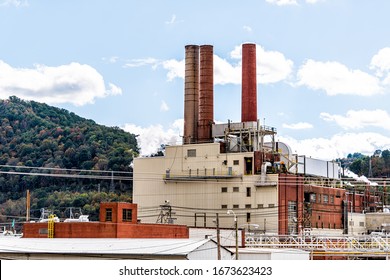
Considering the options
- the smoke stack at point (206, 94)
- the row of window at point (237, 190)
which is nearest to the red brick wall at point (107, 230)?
the row of window at point (237, 190)

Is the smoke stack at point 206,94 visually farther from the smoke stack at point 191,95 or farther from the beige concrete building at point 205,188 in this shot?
the beige concrete building at point 205,188

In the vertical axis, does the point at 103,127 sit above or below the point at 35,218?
above

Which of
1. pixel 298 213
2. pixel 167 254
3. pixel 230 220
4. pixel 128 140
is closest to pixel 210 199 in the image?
pixel 230 220

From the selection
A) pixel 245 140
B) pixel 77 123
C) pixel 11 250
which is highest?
pixel 77 123

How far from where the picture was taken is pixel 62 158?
164125mm

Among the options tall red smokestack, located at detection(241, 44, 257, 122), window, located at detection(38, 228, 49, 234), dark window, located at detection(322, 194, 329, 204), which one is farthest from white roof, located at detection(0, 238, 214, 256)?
dark window, located at detection(322, 194, 329, 204)

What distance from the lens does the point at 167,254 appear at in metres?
47.2

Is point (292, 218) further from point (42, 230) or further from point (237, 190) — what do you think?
point (42, 230)

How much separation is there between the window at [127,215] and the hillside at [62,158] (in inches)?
2902

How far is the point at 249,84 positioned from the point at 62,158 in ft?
262

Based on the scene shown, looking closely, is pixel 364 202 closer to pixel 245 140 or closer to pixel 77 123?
pixel 245 140

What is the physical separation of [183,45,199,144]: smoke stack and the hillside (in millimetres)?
49527

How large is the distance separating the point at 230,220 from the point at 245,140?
37.1 ft

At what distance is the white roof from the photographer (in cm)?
4966
